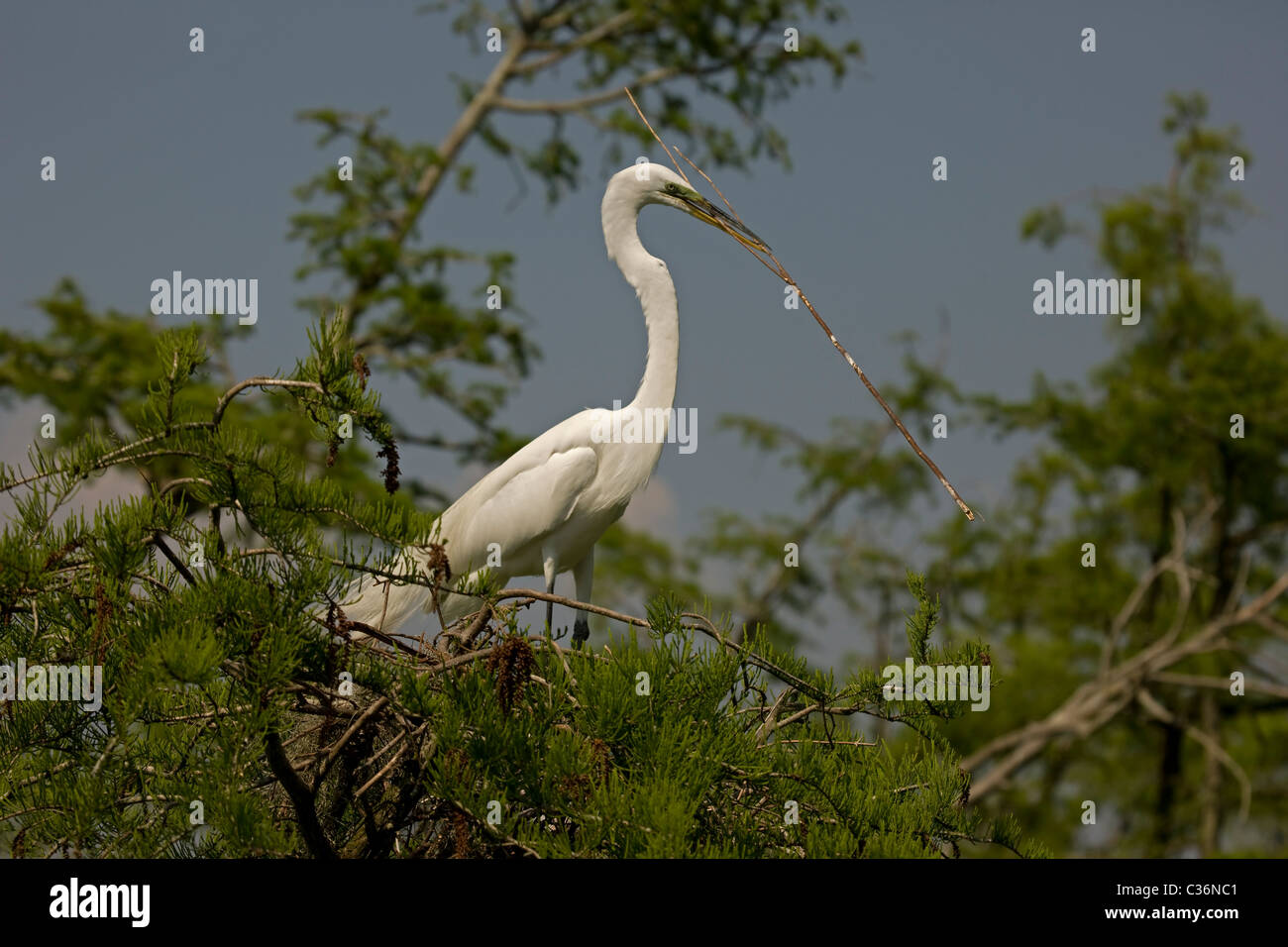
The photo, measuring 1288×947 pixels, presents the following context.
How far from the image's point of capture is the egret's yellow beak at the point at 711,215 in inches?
176

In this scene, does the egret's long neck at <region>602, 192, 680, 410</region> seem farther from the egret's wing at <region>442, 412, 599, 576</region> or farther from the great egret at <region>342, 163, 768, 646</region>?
the egret's wing at <region>442, 412, 599, 576</region>

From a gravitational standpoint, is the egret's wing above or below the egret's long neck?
below

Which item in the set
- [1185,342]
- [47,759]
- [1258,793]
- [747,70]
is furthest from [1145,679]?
[47,759]

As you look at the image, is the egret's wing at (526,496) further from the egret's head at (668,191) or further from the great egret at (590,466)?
the egret's head at (668,191)

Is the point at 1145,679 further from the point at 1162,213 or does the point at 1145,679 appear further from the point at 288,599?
the point at 288,599

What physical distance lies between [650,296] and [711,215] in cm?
38

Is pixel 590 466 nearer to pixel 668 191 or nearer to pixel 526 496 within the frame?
pixel 526 496

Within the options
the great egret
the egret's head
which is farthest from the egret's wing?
the egret's head

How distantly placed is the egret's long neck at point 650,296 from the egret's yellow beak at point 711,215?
21 cm

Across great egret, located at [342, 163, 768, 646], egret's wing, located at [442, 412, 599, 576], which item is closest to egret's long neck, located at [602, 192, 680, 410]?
great egret, located at [342, 163, 768, 646]

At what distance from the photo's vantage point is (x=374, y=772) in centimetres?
311

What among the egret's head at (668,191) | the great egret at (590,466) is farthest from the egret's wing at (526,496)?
the egret's head at (668,191)

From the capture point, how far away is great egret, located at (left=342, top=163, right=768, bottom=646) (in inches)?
189
